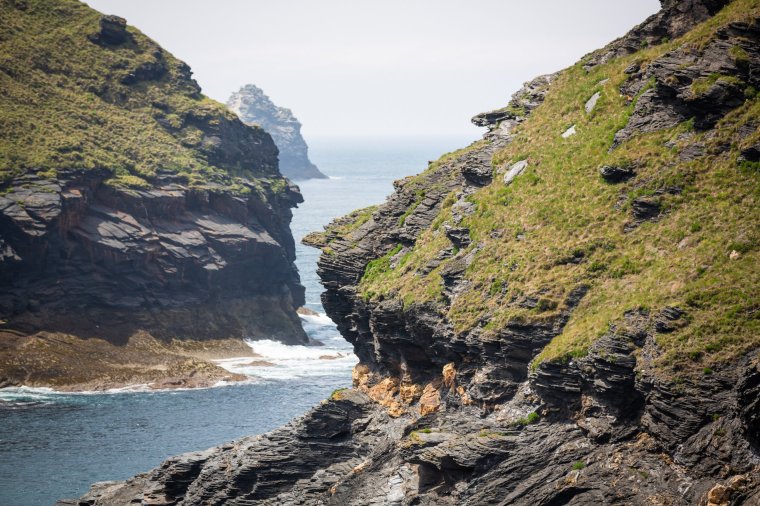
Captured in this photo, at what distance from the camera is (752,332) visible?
1475 inches

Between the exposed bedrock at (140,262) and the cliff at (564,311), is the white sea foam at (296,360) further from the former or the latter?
the cliff at (564,311)

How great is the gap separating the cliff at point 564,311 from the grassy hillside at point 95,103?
82.1 metres

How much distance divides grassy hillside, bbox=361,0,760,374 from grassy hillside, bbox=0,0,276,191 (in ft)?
293

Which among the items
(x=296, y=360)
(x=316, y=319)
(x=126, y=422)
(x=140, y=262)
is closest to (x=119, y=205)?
(x=140, y=262)

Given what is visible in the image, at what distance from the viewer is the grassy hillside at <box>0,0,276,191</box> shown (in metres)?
141

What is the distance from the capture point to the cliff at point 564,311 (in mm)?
38688

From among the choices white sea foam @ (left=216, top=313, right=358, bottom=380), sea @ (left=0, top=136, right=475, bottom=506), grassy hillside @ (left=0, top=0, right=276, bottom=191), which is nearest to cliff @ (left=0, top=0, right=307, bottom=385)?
grassy hillside @ (left=0, top=0, right=276, bottom=191)

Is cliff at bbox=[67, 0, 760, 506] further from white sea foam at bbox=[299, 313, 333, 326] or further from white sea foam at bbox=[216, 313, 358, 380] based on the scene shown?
white sea foam at bbox=[299, 313, 333, 326]

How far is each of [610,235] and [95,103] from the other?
412 feet

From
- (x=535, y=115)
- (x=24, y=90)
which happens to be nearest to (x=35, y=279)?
(x=24, y=90)

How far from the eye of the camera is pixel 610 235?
161 feet

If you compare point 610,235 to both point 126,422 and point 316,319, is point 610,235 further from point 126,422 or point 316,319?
point 316,319

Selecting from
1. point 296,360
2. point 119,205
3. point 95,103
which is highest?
point 95,103

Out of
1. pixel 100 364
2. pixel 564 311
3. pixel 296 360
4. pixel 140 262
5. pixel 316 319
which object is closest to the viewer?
pixel 564 311
